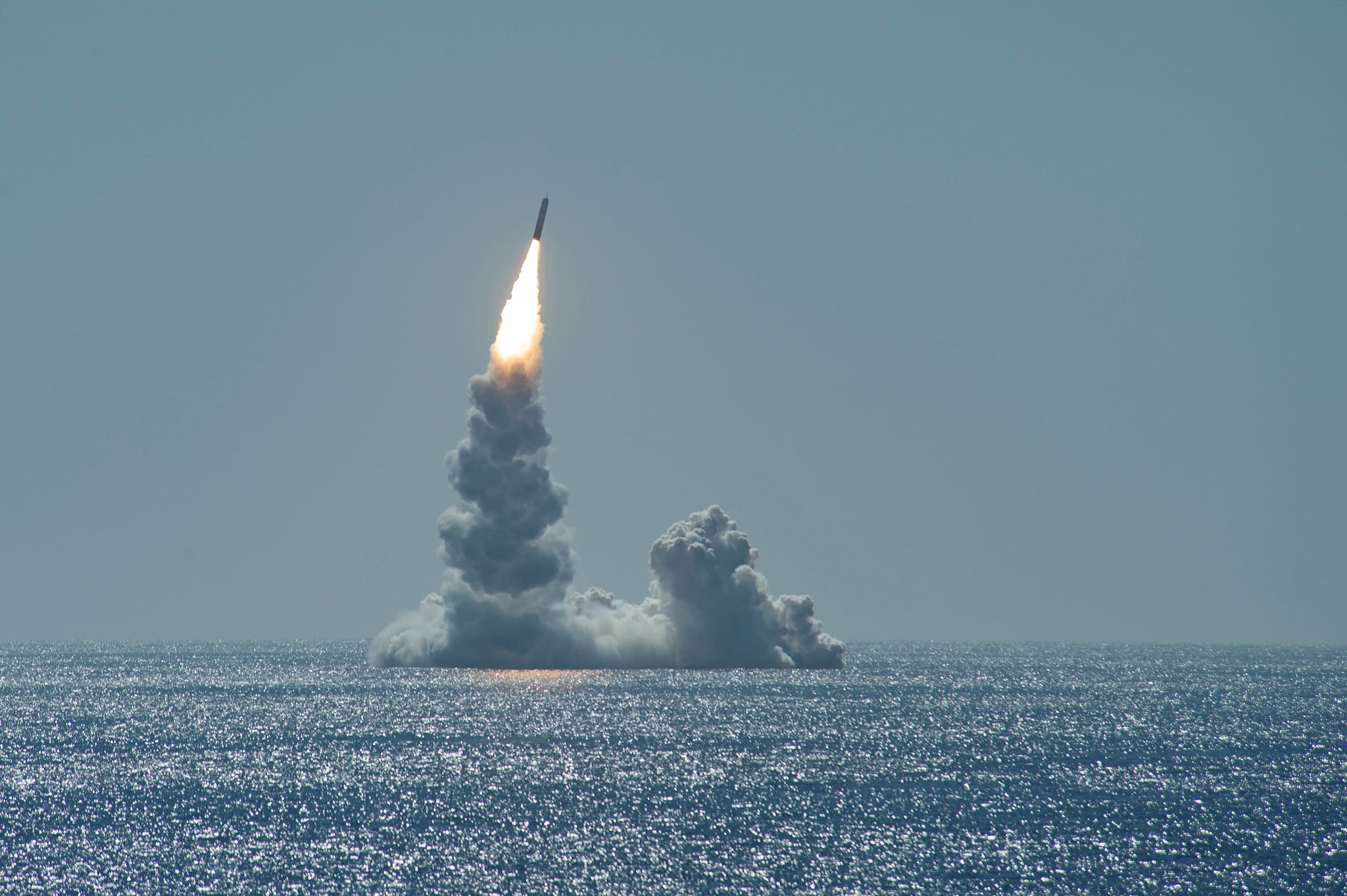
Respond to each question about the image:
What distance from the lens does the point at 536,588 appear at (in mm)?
148500

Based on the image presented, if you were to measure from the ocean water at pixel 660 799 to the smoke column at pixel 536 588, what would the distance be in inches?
546

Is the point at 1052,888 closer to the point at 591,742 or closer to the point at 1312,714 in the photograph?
the point at 591,742

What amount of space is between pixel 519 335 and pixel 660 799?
73218mm

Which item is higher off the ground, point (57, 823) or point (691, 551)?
point (691, 551)

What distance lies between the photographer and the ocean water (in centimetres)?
5831

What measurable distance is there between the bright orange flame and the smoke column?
118mm

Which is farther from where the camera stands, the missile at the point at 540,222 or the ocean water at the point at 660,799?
the missile at the point at 540,222

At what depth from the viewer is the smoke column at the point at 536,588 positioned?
142m

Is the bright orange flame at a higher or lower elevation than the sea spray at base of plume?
higher

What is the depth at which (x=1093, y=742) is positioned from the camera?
107m

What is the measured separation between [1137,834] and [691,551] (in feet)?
318

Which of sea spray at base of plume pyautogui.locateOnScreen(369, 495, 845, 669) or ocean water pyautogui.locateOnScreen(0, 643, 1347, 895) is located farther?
sea spray at base of plume pyautogui.locateOnScreen(369, 495, 845, 669)

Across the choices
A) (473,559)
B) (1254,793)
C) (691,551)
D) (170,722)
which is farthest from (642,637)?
(1254,793)

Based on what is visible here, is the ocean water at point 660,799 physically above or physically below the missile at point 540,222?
below
